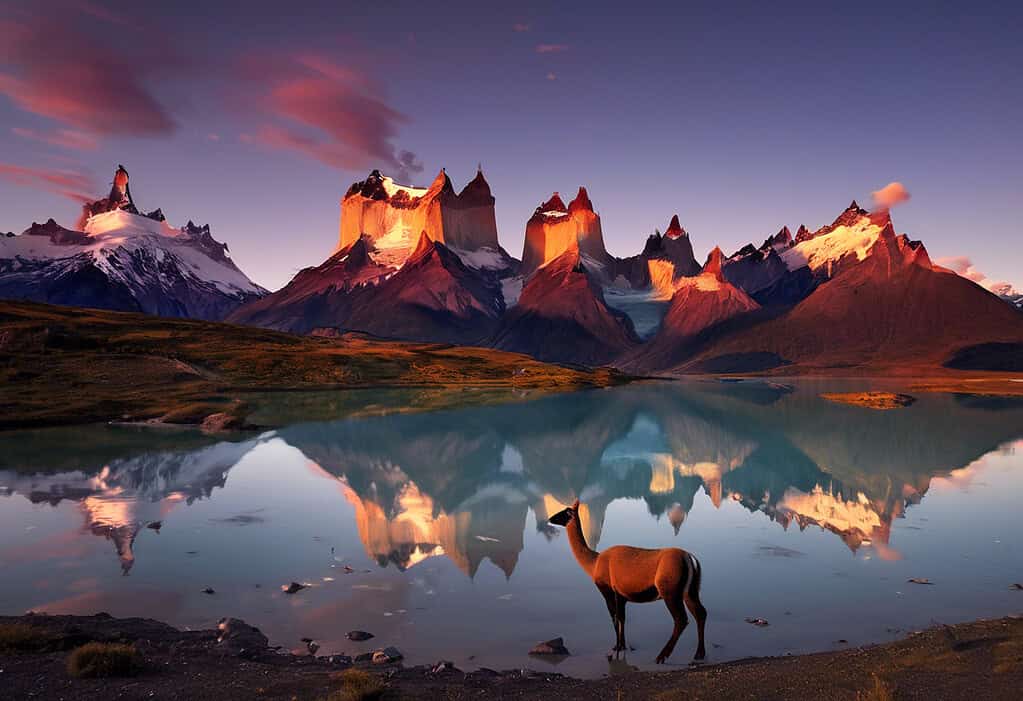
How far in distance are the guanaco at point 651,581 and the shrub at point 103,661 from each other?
397 inches

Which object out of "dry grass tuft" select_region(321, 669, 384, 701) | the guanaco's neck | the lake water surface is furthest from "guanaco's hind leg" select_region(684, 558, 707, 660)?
"dry grass tuft" select_region(321, 669, 384, 701)

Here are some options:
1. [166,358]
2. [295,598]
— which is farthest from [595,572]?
[166,358]

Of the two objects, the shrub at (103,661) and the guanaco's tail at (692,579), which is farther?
the guanaco's tail at (692,579)

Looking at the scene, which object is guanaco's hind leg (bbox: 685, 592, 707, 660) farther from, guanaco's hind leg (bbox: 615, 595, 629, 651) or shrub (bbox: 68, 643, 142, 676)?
shrub (bbox: 68, 643, 142, 676)

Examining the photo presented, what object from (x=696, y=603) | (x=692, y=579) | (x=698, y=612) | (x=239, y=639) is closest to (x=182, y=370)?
(x=239, y=639)

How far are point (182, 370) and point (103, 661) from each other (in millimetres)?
100216

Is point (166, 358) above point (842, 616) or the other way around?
above

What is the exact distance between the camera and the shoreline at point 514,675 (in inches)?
512

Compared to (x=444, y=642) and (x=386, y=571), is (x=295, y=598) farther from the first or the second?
(x=444, y=642)

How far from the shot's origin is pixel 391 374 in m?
140

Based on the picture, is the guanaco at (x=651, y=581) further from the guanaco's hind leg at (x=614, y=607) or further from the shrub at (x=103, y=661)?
the shrub at (x=103, y=661)

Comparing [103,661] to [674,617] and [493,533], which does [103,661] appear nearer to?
[674,617]

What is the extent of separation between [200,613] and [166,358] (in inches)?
4018

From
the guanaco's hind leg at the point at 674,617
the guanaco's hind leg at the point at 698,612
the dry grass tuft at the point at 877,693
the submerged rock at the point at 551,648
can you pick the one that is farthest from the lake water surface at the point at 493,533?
the dry grass tuft at the point at 877,693
